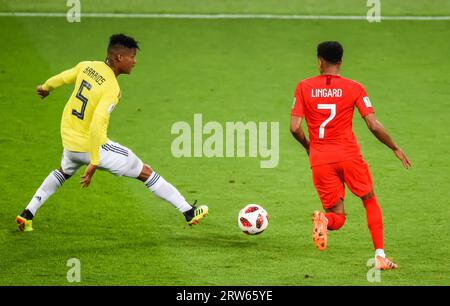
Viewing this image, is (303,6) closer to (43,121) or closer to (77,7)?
(77,7)

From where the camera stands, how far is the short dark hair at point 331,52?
9.92m

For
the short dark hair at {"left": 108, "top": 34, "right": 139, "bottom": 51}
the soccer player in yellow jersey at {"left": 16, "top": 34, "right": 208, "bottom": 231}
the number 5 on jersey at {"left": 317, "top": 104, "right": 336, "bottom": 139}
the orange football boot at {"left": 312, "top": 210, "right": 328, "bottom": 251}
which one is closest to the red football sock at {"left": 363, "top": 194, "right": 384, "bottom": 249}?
the orange football boot at {"left": 312, "top": 210, "right": 328, "bottom": 251}

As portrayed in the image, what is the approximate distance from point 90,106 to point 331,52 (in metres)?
2.60

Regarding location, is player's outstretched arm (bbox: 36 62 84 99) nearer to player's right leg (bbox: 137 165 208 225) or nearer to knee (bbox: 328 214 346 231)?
player's right leg (bbox: 137 165 208 225)

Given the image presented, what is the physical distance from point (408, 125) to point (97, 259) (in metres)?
6.84

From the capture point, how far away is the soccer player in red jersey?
9.94 meters

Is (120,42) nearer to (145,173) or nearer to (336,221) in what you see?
(145,173)

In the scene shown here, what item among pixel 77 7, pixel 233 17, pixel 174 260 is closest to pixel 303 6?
pixel 233 17

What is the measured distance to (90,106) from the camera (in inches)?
426

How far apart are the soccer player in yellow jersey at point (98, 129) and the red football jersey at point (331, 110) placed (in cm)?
186

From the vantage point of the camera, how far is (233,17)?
22.0 metres

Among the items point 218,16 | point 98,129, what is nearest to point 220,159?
point 98,129
